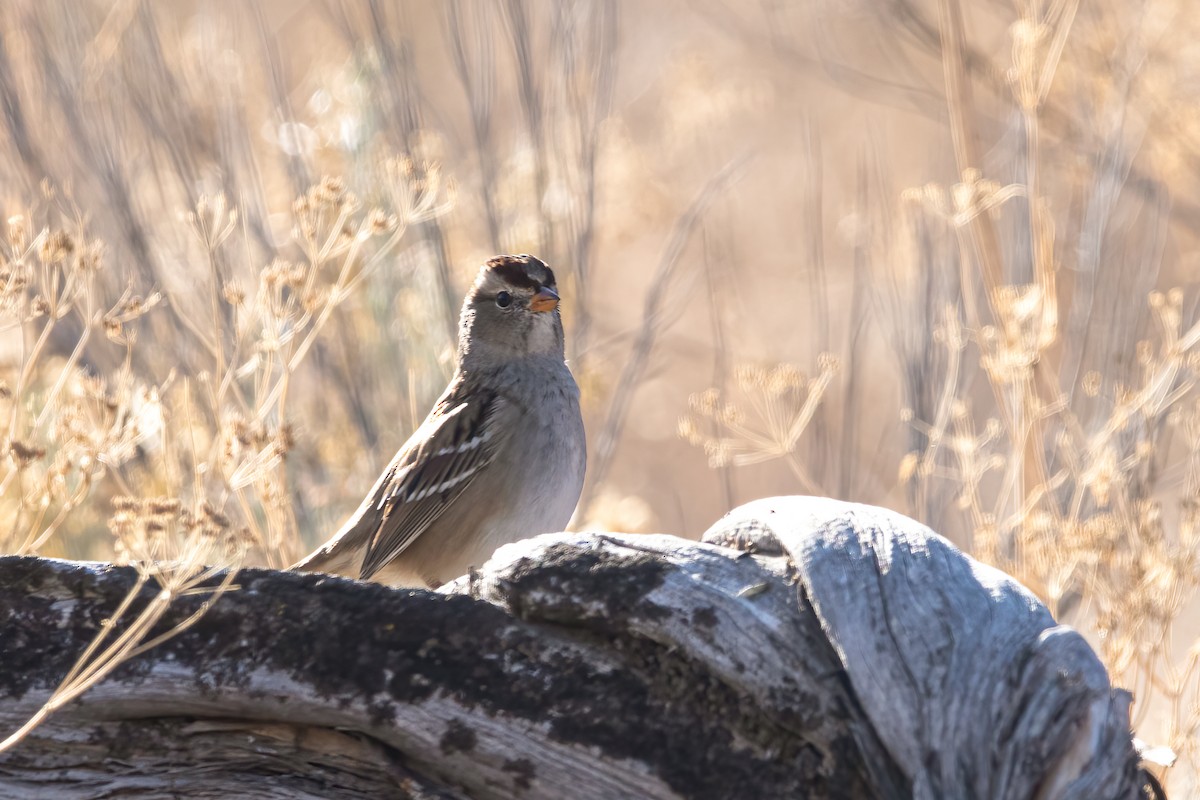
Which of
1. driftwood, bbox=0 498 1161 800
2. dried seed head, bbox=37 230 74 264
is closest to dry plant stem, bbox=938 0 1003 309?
driftwood, bbox=0 498 1161 800

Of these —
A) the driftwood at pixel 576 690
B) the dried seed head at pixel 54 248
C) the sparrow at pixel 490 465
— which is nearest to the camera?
the driftwood at pixel 576 690

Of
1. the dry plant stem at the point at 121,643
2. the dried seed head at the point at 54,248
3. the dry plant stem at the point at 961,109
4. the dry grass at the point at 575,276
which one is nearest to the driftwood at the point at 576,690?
the dry plant stem at the point at 121,643

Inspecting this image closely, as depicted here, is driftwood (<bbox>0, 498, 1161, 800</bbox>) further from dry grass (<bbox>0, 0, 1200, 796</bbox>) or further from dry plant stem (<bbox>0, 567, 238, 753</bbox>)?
dry grass (<bbox>0, 0, 1200, 796</bbox>)

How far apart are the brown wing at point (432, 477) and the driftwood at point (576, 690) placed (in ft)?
5.73

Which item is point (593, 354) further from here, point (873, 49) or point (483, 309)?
point (873, 49)

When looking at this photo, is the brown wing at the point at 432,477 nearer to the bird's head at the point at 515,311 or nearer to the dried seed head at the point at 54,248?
the bird's head at the point at 515,311

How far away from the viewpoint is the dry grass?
395 centimetres

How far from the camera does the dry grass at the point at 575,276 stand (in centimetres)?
395

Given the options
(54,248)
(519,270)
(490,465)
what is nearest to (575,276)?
(519,270)

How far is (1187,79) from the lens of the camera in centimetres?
795

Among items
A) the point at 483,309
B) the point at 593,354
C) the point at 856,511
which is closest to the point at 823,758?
the point at 856,511

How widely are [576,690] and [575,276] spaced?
3.94 meters

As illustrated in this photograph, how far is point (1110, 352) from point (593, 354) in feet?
8.97

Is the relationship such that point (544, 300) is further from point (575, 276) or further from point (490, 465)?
point (575, 276)
